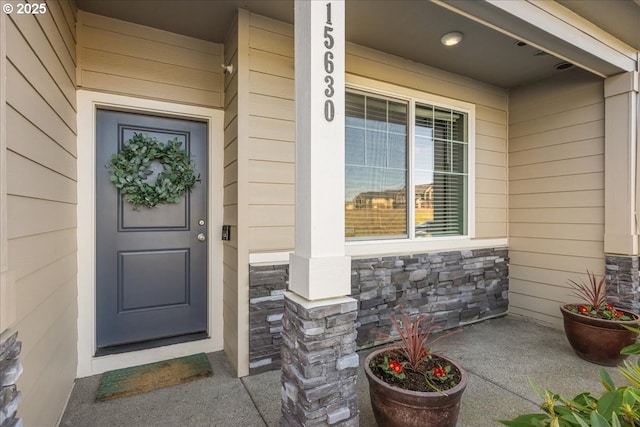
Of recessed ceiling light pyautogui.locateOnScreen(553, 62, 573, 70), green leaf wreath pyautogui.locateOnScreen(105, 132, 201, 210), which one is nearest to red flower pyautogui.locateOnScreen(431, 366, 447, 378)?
→ green leaf wreath pyautogui.locateOnScreen(105, 132, 201, 210)

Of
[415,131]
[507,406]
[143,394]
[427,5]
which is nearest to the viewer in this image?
[507,406]

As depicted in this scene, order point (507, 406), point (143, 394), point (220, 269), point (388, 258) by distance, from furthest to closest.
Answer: point (388, 258) → point (220, 269) → point (143, 394) → point (507, 406)

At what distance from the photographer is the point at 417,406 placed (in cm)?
157

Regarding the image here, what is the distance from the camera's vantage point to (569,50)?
2600 mm

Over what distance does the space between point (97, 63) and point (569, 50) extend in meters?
3.81

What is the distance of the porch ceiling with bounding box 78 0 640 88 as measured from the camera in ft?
7.86

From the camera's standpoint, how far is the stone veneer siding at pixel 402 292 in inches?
99.4

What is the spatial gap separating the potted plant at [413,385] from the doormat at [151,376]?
1450 millimetres

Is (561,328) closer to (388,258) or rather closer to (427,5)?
(388,258)

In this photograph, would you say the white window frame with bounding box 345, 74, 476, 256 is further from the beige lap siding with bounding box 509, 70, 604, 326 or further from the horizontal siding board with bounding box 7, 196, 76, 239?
the horizontal siding board with bounding box 7, 196, 76, 239

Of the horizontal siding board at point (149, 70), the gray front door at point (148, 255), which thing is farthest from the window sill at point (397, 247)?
the horizontal siding board at point (149, 70)

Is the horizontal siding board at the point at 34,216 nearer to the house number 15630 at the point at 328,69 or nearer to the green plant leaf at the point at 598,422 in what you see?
the house number 15630 at the point at 328,69

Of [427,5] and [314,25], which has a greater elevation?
[427,5]

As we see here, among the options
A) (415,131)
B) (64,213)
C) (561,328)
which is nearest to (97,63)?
(64,213)
